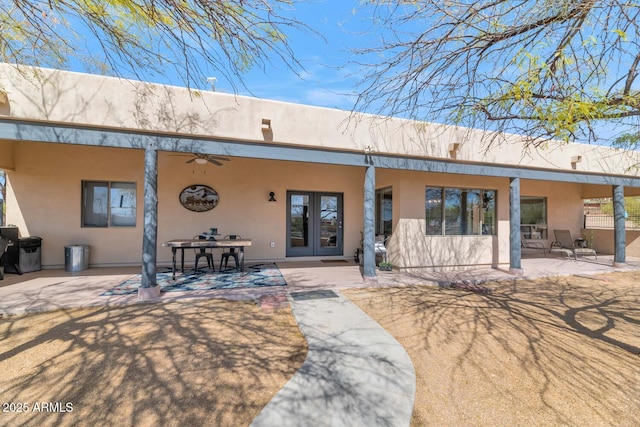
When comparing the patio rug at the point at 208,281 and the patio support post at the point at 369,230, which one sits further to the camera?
the patio support post at the point at 369,230

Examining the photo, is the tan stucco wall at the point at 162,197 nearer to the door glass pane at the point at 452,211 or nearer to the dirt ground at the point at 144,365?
the door glass pane at the point at 452,211

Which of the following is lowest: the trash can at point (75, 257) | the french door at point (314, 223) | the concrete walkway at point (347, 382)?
the concrete walkway at point (347, 382)

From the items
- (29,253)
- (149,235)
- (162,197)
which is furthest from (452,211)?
(29,253)

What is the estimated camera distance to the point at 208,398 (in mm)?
2121

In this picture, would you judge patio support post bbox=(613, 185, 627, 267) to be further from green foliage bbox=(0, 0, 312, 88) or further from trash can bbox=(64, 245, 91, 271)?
trash can bbox=(64, 245, 91, 271)

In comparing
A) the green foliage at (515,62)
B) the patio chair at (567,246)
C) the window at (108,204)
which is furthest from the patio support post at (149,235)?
the patio chair at (567,246)

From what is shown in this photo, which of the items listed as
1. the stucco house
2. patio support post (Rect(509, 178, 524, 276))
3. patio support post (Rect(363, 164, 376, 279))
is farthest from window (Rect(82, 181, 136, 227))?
patio support post (Rect(509, 178, 524, 276))

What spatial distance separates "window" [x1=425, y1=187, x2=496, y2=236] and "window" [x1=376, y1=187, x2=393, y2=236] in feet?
3.22

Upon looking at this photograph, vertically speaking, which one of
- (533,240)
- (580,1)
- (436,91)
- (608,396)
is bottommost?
(608,396)

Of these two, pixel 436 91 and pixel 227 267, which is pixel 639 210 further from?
pixel 227 267

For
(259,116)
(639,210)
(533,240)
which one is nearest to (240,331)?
(259,116)

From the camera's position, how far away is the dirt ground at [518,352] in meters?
2.03

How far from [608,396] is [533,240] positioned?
9.87 metres

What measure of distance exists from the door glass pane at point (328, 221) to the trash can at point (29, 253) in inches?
276
